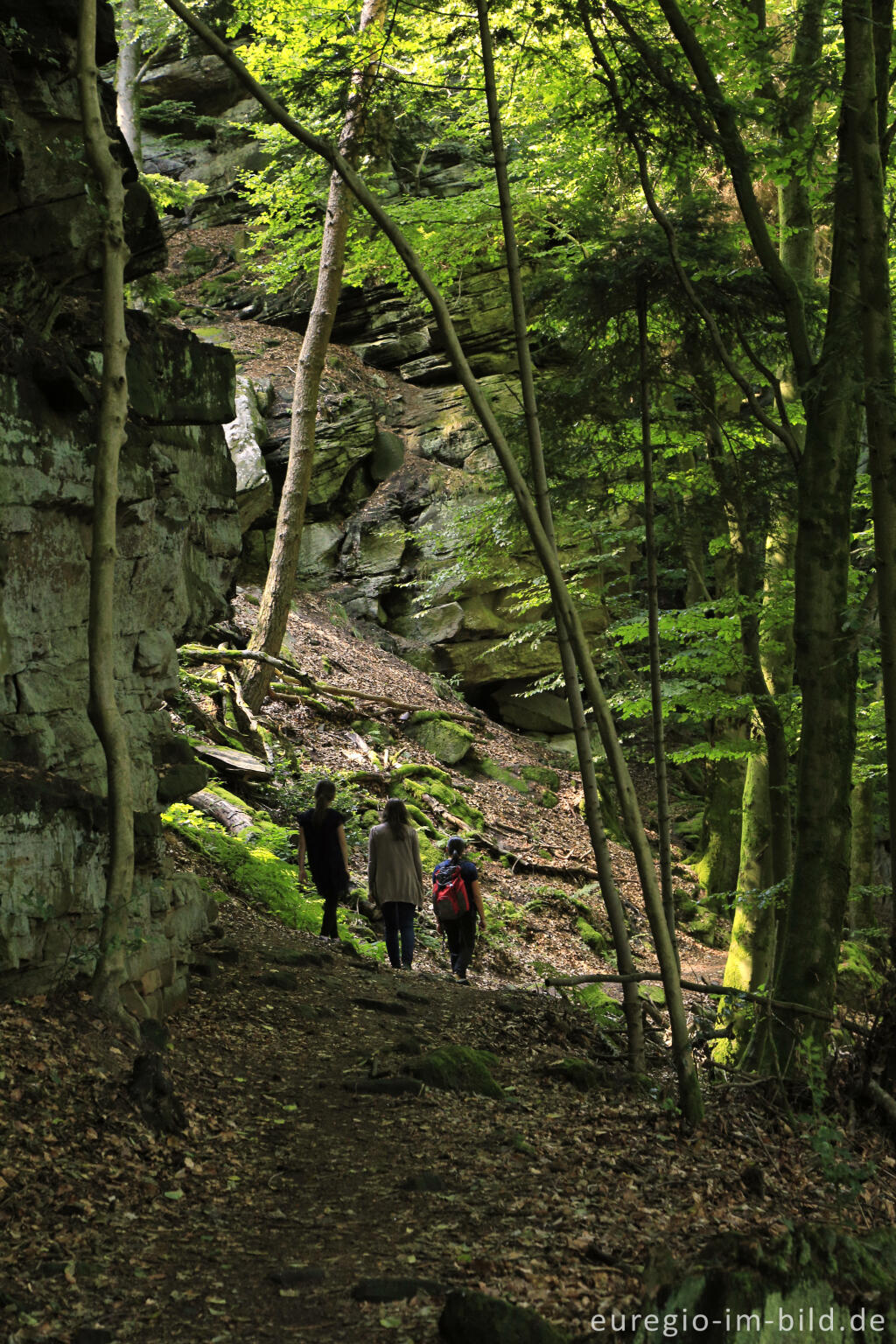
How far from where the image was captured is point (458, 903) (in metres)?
9.70

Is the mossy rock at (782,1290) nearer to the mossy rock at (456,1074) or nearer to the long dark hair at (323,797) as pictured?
the mossy rock at (456,1074)

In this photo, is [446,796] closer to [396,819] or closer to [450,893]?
[450,893]

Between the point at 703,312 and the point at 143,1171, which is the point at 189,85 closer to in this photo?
the point at 703,312

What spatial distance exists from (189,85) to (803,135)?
25.9 meters

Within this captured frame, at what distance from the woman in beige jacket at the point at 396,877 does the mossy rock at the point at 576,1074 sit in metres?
2.93

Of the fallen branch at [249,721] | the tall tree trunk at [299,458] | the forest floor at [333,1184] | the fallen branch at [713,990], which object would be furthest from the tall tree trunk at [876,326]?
the tall tree trunk at [299,458]

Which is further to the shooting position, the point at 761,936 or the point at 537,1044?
the point at 761,936

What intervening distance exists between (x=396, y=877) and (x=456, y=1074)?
327cm

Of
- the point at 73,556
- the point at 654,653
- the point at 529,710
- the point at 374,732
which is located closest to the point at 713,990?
the point at 654,653

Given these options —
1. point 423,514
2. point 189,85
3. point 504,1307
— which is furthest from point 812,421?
point 189,85

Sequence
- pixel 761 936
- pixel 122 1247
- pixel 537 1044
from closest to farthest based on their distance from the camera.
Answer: pixel 122 1247, pixel 537 1044, pixel 761 936

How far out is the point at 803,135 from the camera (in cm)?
752

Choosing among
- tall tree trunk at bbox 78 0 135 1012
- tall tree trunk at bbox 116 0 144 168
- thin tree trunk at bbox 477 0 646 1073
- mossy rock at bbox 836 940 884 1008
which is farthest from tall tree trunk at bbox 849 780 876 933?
tall tree trunk at bbox 116 0 144 168

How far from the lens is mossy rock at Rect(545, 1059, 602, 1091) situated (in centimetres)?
635
